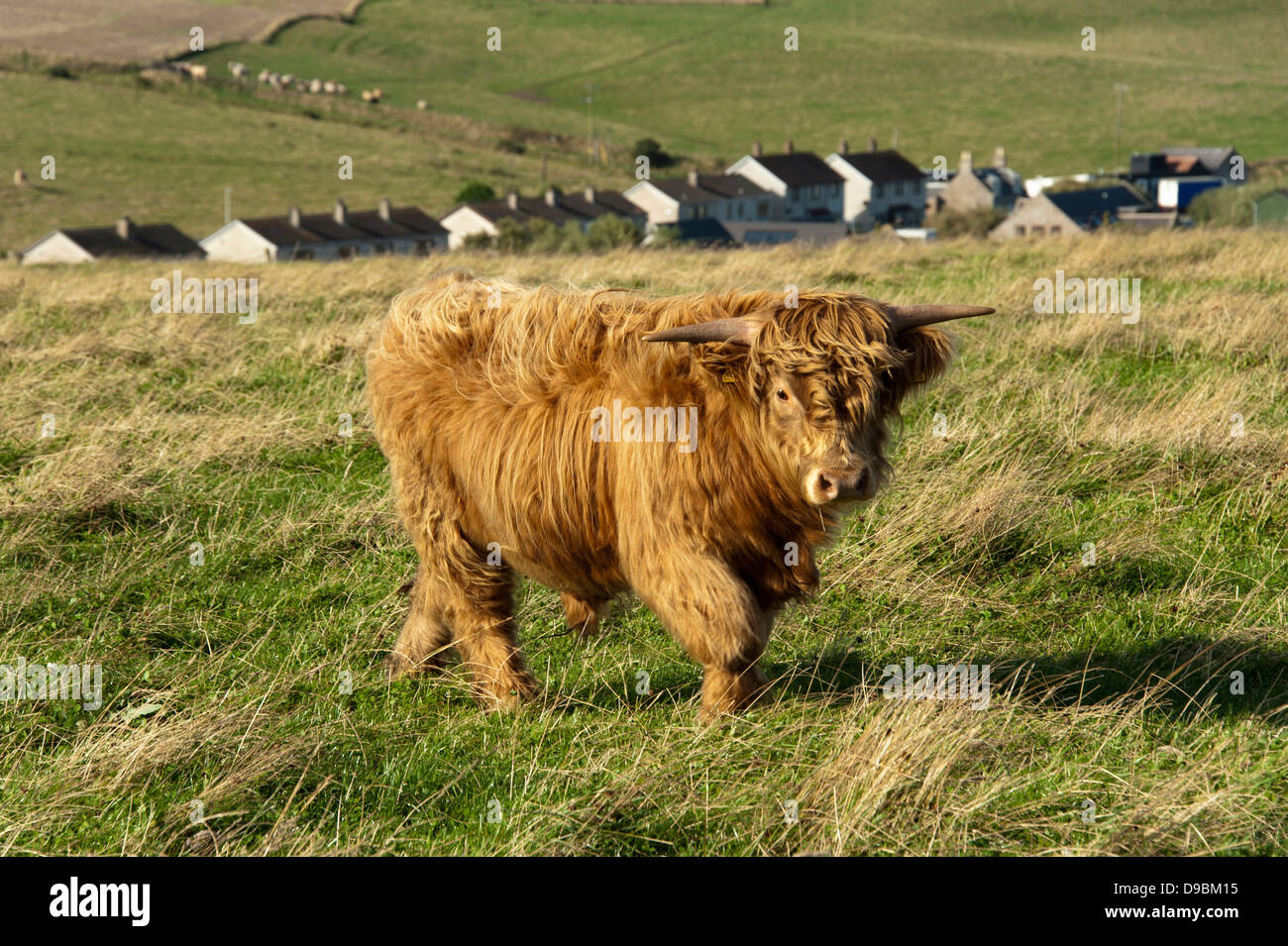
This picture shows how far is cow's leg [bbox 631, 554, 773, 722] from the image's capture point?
15.3 ft

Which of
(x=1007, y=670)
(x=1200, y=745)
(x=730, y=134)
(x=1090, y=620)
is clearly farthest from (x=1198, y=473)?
(x=730, y=134)

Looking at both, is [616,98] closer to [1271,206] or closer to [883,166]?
[883,166]

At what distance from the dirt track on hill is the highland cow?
118506 millimetres

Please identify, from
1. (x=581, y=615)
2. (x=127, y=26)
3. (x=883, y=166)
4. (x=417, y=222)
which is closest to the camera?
(x=581, y=615)

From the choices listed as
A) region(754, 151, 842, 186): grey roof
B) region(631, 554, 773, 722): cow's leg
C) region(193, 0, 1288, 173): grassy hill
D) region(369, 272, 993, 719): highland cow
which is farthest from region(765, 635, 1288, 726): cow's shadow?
region(193, 0, 1288, 173): grassy hill

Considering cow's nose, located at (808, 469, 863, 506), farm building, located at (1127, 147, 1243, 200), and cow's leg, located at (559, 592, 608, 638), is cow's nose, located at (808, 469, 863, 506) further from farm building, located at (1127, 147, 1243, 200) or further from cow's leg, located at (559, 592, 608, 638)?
farm building, located at (1127, 147, 1243, 200)

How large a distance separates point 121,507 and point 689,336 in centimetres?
428

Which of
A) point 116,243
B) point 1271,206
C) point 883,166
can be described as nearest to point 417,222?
point 116,243

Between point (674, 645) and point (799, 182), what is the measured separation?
89072 millimetres

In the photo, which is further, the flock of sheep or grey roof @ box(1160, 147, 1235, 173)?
the flock of sheep

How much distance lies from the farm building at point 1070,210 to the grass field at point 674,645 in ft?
195

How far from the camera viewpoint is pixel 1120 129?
109 m

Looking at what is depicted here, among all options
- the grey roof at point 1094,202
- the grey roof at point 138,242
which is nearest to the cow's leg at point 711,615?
the grey roof at point 138,242

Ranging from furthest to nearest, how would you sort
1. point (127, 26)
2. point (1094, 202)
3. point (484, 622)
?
point (127, 26) < point (1094, 202) < point (484, 622)
